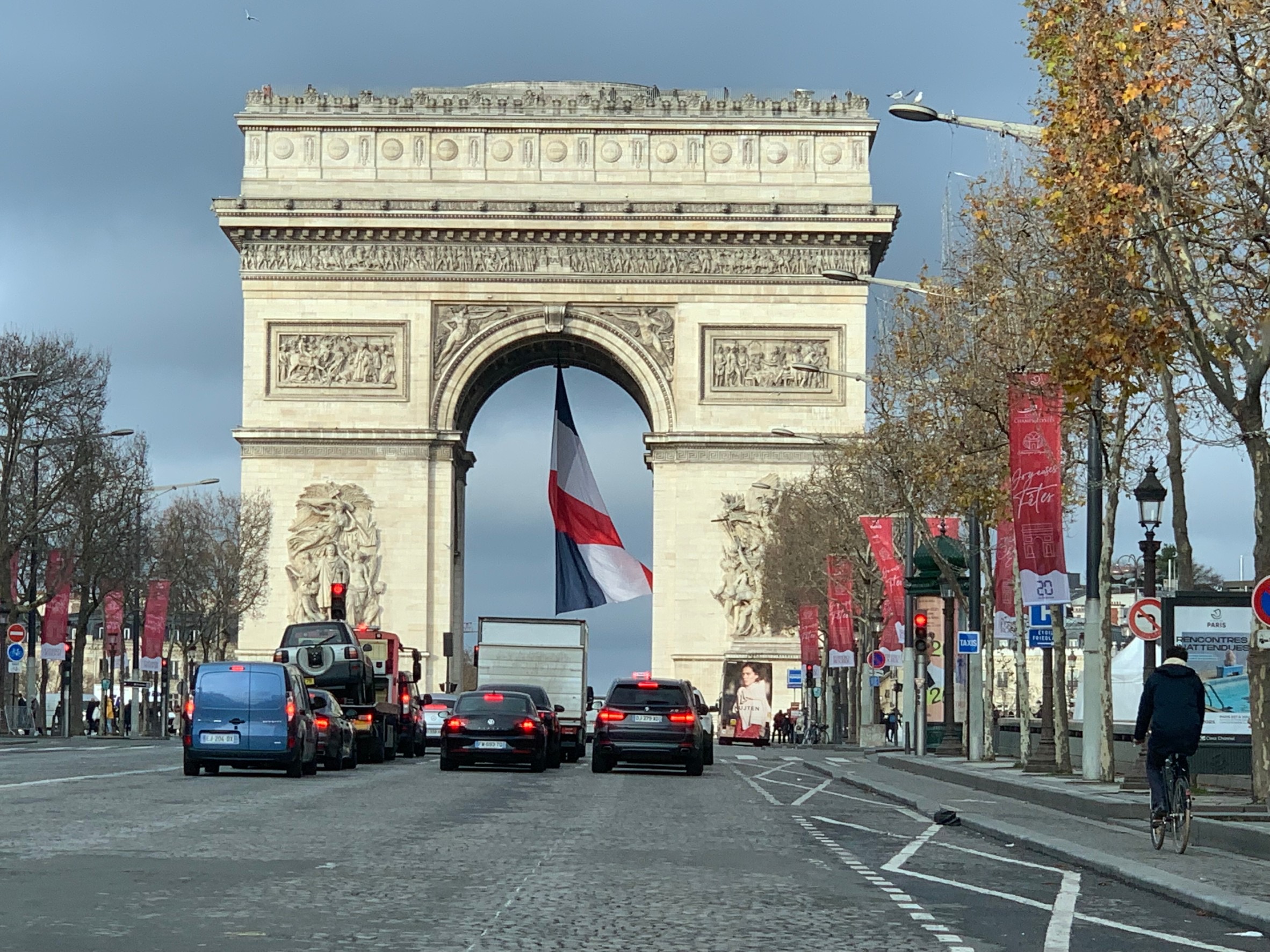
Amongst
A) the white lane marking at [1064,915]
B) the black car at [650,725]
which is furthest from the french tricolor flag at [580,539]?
the white lane marking at [1064,915]

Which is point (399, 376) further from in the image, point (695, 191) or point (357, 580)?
point (695, 191)

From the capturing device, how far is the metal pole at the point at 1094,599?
2977 centimetres

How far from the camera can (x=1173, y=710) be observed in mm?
19609

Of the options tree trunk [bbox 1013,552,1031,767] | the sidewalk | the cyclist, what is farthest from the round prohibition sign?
the cyclist

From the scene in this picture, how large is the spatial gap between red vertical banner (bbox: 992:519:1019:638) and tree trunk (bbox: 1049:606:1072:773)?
12.0ft

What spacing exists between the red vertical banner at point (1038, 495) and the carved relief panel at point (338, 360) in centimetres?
3866

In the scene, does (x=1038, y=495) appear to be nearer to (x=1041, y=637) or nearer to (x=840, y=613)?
(x=1041, y=637)

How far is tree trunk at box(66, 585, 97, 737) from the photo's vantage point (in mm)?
65125

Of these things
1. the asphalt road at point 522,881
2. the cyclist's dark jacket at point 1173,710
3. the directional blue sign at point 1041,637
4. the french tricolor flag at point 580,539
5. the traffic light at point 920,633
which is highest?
the french tricolor flag at point 580,539

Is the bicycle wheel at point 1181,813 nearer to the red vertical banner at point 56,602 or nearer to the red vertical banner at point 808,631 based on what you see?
the red vertical banner at point 56,602

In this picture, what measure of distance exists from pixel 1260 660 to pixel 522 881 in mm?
9809

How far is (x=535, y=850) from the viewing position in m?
17.6

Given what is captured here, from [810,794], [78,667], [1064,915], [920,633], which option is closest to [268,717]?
[810,794]

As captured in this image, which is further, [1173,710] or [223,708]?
[223,708]
